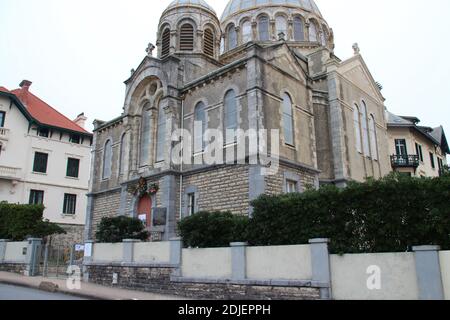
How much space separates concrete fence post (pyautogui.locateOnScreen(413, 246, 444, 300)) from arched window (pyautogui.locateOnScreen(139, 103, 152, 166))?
633 inches

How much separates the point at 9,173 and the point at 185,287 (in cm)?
2314

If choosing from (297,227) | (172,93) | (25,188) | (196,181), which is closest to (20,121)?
(25,188)

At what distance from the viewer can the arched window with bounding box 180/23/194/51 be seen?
78.2ft

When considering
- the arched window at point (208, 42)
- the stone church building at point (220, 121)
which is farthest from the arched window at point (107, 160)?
the arched window at point (208, 42)

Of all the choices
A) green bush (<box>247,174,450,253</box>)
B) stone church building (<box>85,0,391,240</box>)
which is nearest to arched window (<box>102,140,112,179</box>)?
stone church building (<box>85,0,391,240</box>)

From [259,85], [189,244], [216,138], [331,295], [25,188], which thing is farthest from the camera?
[25,188]

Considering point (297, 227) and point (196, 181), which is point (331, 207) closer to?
point (297, 227)

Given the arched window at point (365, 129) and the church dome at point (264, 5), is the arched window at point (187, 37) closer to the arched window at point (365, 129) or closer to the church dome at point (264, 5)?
the church dome at point (264, 5)

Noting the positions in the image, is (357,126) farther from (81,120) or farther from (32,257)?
(81,120)

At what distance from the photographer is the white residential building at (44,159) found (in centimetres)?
3058

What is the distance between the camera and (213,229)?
12.9m

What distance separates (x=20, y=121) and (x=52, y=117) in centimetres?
330

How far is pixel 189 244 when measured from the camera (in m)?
13.4

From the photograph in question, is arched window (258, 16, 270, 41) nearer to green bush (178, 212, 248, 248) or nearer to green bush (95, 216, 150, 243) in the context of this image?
green bush (95, 216, 150, 243)
